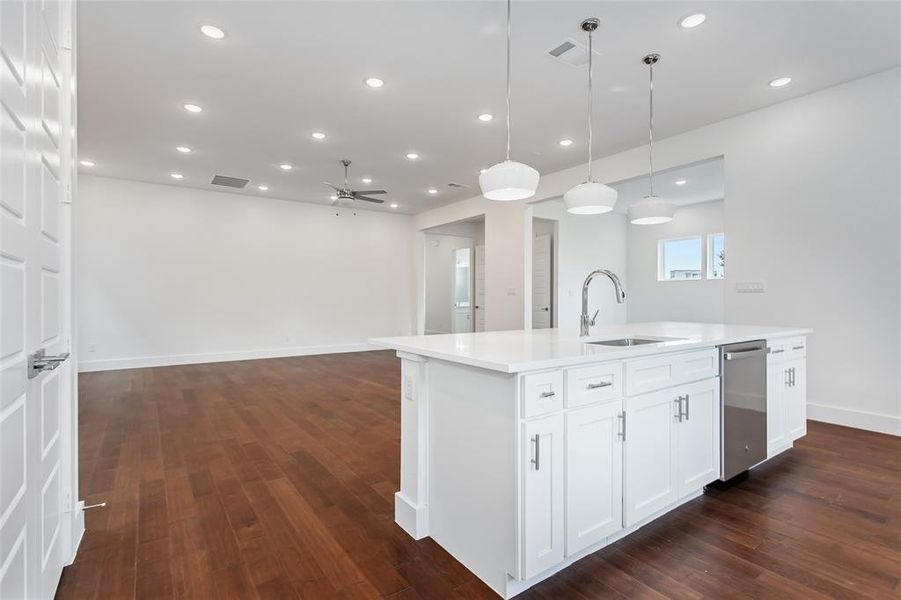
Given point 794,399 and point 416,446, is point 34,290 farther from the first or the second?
point 794,399

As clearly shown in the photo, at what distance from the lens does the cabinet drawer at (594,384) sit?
1.78 m

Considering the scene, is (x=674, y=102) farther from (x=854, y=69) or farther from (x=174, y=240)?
(x=174, y=240)

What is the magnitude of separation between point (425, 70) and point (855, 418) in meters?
4.80

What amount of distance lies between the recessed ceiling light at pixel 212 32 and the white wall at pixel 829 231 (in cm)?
472

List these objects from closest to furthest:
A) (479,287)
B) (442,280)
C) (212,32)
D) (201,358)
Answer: (212,32)
(201,358)
(479,287)
(442,280)

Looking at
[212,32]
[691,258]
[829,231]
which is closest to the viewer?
[212,32]

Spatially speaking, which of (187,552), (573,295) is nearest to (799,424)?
(187,552)

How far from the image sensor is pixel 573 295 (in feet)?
27.1

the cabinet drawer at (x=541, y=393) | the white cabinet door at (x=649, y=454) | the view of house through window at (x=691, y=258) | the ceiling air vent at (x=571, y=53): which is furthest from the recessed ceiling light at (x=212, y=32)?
A: the view of house through window at (x=691, y=258)

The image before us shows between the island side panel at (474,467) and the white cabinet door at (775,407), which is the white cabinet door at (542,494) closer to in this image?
the island side panel at (474,467)

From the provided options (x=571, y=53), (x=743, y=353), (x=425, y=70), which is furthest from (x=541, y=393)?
(x=425, y=70)

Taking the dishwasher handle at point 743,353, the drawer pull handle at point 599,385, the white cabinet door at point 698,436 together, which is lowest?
the white cabinet door at point 698,436

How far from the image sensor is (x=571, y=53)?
10.6ft

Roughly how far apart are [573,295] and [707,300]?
260 centimetres
